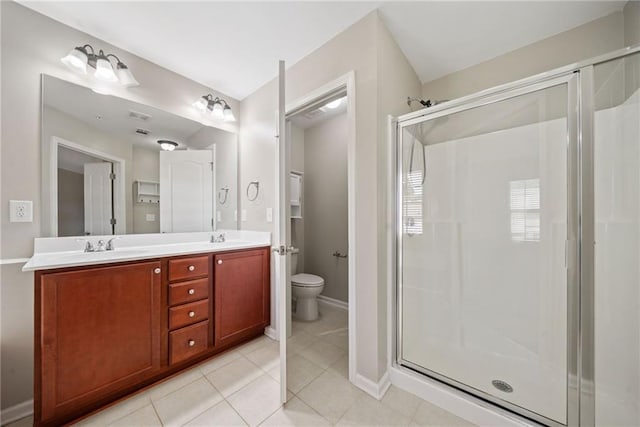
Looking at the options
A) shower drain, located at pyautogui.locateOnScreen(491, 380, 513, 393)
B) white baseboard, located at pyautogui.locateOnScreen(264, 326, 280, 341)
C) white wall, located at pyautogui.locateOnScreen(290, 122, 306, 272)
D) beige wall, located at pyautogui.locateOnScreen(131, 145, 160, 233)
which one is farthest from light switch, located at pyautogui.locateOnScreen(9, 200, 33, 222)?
shower drain, located at pyautogui.locateOnScreen(491, 380, 513, 393)

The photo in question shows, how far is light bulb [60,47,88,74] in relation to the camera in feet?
4.76

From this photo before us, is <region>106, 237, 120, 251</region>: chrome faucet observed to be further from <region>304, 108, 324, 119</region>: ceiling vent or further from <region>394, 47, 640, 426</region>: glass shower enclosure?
<region>304, 108, 324, 119</region>: ceiling vent

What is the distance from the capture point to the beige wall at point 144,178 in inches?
71.7

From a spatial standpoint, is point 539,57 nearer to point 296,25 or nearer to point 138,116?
point 296,25

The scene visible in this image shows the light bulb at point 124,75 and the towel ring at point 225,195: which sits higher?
the light bulb at point 124,75

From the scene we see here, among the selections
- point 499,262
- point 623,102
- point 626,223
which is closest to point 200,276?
point 499,262

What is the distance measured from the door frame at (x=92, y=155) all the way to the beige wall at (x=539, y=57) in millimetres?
2750

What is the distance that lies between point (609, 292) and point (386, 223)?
3.47ft

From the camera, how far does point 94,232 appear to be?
161 centimetres

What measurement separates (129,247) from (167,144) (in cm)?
94

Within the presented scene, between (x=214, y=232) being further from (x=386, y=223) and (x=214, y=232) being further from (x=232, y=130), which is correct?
(x=386, y=223)

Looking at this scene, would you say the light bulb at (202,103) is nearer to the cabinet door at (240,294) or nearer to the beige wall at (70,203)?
the beige wall at (70,203)

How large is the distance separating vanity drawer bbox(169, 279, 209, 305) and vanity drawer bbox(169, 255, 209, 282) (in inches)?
1.7

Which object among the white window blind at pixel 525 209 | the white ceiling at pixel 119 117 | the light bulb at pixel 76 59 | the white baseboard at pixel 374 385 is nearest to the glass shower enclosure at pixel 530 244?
the white window blind at pixel 525 209
